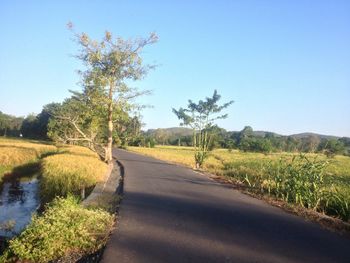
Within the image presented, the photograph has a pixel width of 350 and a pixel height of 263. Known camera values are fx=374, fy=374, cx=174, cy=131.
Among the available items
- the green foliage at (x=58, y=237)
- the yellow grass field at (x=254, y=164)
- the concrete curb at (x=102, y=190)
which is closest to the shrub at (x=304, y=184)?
the yellow grass field at (x=254, y=164)

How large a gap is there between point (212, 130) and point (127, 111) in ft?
20.9

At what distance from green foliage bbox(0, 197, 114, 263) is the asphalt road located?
36 cm

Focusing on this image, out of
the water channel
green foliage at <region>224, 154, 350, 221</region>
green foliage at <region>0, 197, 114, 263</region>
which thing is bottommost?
the water channel

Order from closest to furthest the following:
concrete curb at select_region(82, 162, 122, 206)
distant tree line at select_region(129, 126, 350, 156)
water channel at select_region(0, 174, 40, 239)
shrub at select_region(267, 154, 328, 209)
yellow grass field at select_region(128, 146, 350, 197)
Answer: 1. concrete curb at select_region(82, 162, 122, 206)
2. water channel at select_region(0, 174, 40, 239)
3. shrub at select_region(267, 154, 328, 209)
4. distant tree line at select_region(129, 126, 350, 156)
5. yellow grass field at select_region(128, 146, 350, 197)

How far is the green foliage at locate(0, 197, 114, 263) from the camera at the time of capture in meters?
5.75

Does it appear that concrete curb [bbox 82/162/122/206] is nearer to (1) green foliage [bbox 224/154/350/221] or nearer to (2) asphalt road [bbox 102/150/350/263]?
(2) asphalt road [bbox 102/150/350/263]

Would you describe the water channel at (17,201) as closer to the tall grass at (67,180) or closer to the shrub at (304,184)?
the tall grass at (67,180)

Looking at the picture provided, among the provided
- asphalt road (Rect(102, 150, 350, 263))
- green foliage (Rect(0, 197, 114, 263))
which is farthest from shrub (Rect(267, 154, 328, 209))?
green foliage (Rect(0, 197, 114, 263))

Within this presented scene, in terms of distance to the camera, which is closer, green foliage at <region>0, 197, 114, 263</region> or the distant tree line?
green foliage at <region>0, 197, 114, 263</region>

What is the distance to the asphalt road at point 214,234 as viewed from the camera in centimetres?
581

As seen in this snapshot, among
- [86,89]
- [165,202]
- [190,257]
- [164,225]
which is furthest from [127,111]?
[190,257]

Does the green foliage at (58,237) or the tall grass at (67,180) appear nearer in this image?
the green foliage at (58,237)

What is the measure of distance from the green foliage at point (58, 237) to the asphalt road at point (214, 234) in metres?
0.36

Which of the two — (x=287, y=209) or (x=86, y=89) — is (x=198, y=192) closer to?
(x=287, y=209)
